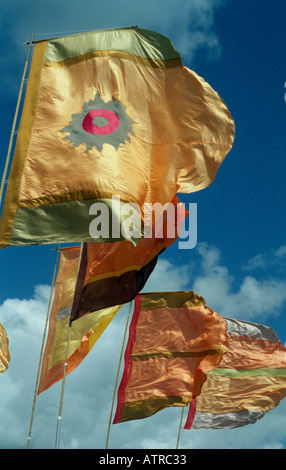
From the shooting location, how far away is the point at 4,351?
1981cm

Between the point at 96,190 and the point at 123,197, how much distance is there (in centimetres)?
80

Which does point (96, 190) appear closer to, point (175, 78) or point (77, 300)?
point (77, 300)

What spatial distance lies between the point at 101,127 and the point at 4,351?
33.1 ft

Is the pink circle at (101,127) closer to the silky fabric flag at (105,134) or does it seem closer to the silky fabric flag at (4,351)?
the silky fabric flag at (105,134)

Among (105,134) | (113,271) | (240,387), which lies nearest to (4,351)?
(113,271)

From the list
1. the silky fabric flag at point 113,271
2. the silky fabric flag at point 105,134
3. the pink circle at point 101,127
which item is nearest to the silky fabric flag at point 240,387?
the silky fabric flag at point 113,271

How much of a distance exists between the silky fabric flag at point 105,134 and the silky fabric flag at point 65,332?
23.0 ft

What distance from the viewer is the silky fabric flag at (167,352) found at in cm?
2048

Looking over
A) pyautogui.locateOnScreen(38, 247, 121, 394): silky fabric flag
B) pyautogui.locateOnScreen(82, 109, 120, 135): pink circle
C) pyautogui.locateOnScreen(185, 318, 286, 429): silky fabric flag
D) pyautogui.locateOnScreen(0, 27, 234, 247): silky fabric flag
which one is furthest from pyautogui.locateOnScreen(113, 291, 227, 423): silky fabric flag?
pyautogui.locateOnScreen(82, 109, 120, 135): pink circle

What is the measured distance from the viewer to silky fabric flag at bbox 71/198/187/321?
17.1m

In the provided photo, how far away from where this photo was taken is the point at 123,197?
13.5 m

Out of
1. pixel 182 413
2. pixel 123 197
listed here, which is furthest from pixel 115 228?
pixel 182 413

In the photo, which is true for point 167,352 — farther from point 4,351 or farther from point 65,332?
point 4,351

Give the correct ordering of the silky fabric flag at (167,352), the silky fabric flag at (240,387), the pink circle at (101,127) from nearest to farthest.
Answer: the pink circle at (101,127), the silky fabric flag at (167,352), the silky fabric flag at (240,387)
